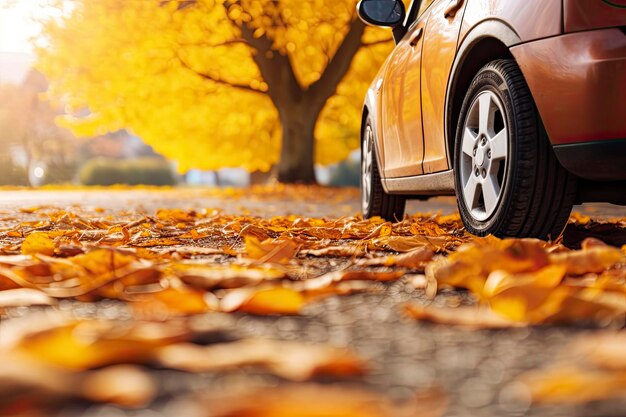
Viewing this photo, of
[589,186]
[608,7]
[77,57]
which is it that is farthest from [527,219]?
[77,57]

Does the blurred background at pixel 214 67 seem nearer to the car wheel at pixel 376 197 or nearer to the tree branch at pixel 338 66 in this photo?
the tree branch at pixel 338 66

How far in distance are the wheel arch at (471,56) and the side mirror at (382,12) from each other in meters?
1.37

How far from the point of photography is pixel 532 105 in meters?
3.05

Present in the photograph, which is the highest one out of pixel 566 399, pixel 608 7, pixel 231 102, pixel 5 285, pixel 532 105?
pixel 231 102

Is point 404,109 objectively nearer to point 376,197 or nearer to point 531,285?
point 376,197

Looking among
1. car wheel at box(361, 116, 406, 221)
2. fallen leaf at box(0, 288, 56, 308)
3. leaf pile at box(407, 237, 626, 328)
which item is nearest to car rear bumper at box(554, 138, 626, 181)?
leaf pile at box(407, 237, 626, 328)

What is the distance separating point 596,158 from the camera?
107 inches

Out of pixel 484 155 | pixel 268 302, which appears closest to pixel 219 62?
pixel 484 155

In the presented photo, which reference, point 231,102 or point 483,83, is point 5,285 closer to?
point 483,83

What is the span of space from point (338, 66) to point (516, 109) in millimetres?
13658

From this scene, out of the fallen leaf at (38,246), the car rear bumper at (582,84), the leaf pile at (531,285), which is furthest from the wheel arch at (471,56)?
the fallen leaf at (38,246)

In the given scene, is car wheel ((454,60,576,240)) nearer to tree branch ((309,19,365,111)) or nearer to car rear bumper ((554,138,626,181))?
car rear bumper ((554,138,626,181))

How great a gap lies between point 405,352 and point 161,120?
20.6m

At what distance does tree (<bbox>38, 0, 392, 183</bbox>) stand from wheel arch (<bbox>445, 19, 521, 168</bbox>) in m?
10.9
